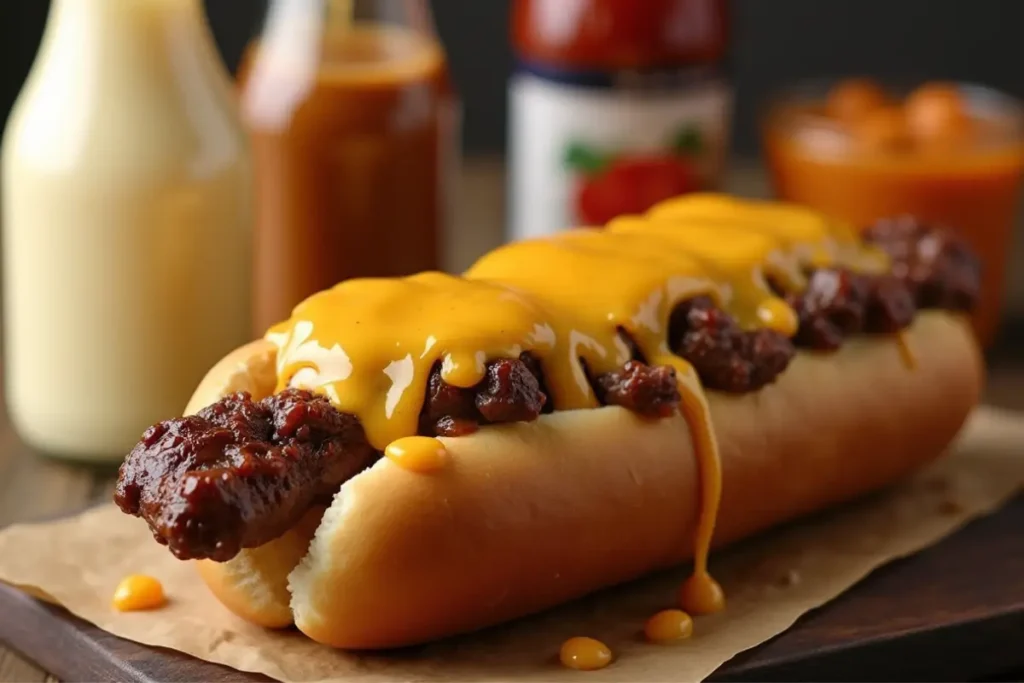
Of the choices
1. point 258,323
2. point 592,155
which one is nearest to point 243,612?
point 258,323

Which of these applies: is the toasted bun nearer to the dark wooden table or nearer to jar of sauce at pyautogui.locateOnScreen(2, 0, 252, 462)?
the dark wooden table

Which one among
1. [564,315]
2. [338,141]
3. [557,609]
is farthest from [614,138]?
[557,609]

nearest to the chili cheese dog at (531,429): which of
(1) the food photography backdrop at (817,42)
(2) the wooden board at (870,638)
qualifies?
(2) the wooden board at (870,638)

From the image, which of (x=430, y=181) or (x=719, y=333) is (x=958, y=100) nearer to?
(x=430, y=181)

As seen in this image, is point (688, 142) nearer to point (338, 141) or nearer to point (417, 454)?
point (338, 141)

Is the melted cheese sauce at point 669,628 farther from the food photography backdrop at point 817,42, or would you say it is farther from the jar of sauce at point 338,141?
the food photography backdrop at point 817,42

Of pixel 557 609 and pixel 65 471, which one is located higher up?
pixel 557 609
